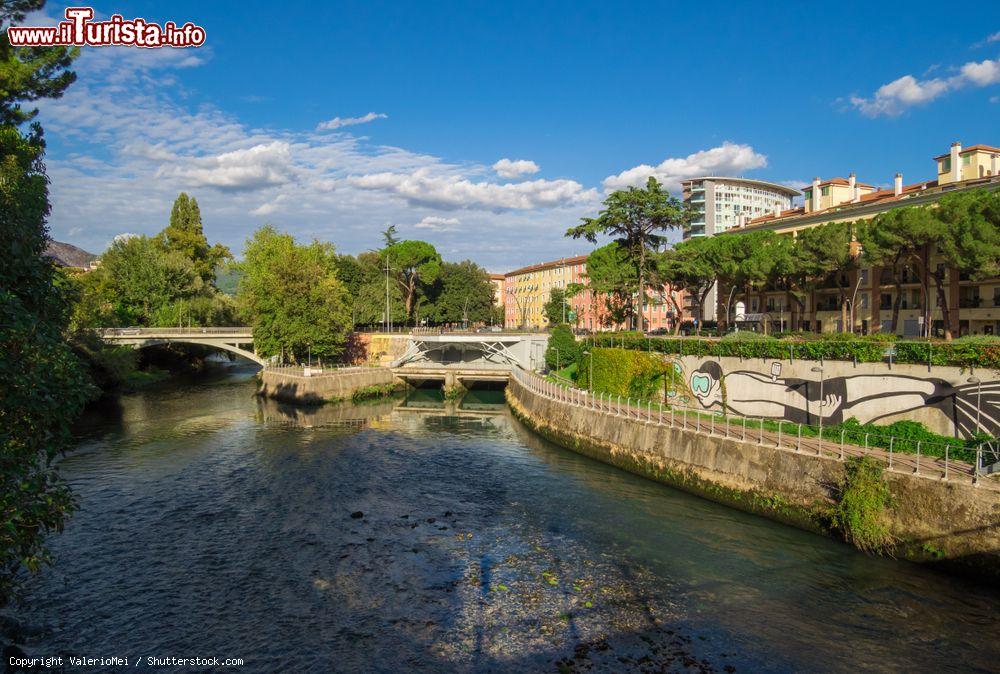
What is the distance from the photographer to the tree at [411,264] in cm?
10850

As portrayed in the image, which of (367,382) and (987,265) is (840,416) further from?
(367,382)

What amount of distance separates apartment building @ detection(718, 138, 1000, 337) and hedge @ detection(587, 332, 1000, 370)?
16602mm

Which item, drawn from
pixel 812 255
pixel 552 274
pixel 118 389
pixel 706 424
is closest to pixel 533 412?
pixel 706 424

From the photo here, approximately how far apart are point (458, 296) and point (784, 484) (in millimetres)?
90932

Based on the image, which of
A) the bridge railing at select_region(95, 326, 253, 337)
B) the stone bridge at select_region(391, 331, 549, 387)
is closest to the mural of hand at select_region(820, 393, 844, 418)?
the stone bridge at select_region(391, 331, 549, 387)

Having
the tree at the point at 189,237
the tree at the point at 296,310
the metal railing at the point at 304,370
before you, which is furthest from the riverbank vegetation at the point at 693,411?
the tree at the point at 189,237

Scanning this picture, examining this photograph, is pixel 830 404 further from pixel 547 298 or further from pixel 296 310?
pixel 547 298

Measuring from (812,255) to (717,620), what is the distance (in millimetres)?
43880

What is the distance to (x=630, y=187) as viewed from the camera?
195ft

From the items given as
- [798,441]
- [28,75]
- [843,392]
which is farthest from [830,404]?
[28,75]

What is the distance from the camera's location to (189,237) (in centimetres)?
10006

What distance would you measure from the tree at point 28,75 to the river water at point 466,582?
20178 millimetres

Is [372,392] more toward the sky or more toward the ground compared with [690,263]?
more toward the ground

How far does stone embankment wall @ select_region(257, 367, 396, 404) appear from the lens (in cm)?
6084
